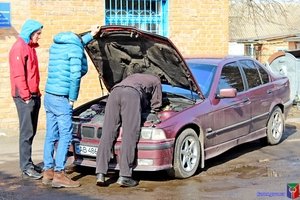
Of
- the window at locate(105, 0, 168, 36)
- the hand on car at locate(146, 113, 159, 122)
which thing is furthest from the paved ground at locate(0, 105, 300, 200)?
the window at locate(105, 0, 168, 36)

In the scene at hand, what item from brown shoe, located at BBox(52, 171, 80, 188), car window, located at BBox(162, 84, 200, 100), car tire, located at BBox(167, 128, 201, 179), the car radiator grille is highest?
car window, located at BBox(162, 84, 200, 100)

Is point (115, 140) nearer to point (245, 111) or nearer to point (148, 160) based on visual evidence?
point (148, 160)

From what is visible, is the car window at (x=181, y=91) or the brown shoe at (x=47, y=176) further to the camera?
the car window at (x=181, y=91)

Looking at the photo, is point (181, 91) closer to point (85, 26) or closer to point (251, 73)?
point (251, 73)

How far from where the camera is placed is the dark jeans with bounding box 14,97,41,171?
7.97 meters

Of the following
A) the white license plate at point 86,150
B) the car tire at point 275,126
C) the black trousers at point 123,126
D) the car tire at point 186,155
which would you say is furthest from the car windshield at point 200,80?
the car tire at point 275,126

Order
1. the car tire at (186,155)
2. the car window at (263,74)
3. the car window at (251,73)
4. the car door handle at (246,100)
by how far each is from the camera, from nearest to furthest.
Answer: the car tire at (186,155)
the car door handle at (246,100)
the car window at (251,73)
the car window at (263,74)

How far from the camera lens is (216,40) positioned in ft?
47.3

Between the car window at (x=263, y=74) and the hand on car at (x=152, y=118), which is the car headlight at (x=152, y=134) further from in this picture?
the car window at (x=263, y=74)

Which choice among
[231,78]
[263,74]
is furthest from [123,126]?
[263,74]

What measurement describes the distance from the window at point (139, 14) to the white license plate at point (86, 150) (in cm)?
550

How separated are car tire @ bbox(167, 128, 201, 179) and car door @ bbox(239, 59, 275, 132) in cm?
173

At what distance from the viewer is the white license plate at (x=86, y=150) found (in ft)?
25.4

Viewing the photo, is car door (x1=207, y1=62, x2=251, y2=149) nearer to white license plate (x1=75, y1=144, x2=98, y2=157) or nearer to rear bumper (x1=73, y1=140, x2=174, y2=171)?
rear bumper (x1=73, y1=140, x2=174, y2=171)
